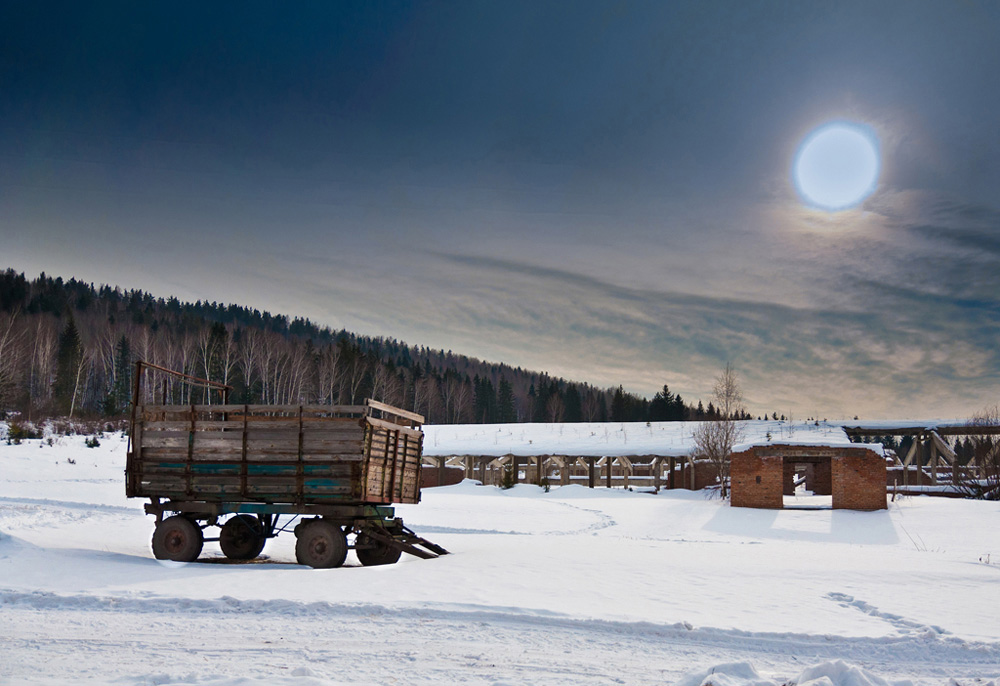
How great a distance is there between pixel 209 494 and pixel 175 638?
581 cm

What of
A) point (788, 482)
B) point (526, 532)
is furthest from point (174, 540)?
point (788, 482)

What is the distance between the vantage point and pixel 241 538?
13.4 meters

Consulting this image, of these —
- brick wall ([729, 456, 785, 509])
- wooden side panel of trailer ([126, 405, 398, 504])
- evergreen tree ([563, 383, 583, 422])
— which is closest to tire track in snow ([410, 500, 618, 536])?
brick wall ([729, 456, 785, 509])

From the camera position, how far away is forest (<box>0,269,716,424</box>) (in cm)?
7050

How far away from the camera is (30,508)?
1919cm

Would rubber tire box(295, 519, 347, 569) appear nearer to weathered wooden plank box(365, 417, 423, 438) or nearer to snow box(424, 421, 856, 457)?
weathered wooden plank box(365, 417, 423, 438)

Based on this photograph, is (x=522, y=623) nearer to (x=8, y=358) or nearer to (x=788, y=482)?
(x=788, y=482)

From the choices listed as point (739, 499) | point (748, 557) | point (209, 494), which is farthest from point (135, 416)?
point (739, 499)

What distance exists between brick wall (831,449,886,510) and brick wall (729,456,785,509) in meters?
2.28

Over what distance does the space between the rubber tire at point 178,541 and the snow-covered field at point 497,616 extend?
0.32m

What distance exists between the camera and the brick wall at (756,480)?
31.1 m

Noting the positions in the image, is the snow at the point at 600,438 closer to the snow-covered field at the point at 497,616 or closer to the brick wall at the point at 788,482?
the brick wall at the point at 788,482

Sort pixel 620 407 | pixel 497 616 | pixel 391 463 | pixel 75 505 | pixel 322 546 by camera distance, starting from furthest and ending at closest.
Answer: pixel 620 407
pixel 75 505
pixel 391 463
pixel 322 546
pixel 497 616

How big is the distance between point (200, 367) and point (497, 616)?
75558mm
